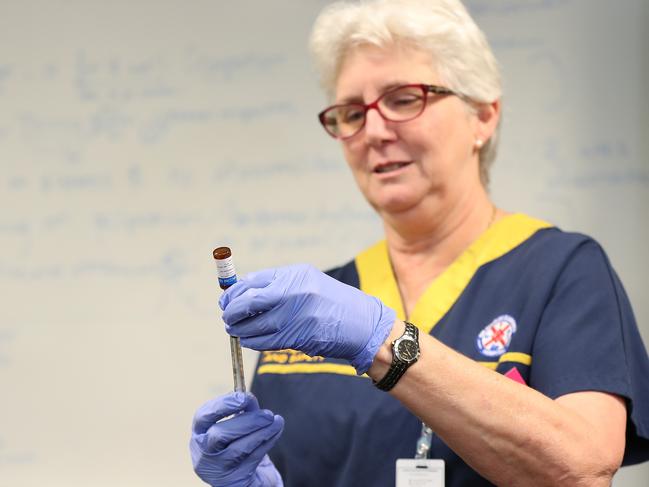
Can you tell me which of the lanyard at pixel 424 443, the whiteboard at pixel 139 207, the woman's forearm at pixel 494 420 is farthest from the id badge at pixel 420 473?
the whiteboard at pixel 139 207

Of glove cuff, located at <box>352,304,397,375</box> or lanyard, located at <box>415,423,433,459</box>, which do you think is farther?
lanyard, located at <box>415,423,433,459</box>

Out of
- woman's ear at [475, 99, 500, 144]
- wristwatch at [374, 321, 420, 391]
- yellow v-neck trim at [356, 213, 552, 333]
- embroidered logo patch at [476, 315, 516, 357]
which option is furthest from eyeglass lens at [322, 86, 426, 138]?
wristwatch at [374, 321, 420, 391]

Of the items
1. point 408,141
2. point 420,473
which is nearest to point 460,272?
point 408,141

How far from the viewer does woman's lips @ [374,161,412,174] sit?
133 centimetres

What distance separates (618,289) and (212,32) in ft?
3.93

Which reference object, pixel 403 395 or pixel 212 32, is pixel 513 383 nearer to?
pixel 403 395

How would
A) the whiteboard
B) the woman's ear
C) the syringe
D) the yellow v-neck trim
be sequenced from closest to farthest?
the syringe
the yellow v-neck trim
the woman's ear
the whiteboard

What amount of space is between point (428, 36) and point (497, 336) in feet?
1.58

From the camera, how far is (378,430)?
3.99 feet

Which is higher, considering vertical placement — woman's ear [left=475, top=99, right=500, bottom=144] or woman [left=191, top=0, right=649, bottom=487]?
woman's ear [left=475, top=99, right=500, bottom=144]

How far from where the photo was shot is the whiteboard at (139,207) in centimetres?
196

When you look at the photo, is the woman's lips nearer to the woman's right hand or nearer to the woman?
the woman

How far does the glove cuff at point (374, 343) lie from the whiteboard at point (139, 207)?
94 centimetres

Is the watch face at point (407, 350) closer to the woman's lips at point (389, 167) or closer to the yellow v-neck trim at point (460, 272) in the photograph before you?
the yellow v-neck trim at point (460, 272)
